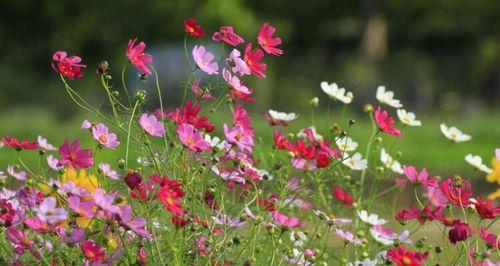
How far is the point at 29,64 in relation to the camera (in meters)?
21.4

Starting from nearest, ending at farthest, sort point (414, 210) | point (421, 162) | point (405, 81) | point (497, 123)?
1. point (414, 210)
2. point (421, 162)
3. point (497, 123)
4. point (405, 81)

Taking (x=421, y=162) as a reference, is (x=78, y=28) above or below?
below

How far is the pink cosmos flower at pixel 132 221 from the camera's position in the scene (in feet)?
5.97

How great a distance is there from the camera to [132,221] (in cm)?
185

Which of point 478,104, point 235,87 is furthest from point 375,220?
point 478,104

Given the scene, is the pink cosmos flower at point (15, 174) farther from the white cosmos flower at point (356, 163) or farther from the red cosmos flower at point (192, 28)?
the white cosmos flower at point (356, 163)

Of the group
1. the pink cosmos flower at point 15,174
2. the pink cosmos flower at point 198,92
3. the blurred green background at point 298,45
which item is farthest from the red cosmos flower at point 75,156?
the blurred green background at point 298,45

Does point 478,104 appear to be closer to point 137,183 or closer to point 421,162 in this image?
point 421,162

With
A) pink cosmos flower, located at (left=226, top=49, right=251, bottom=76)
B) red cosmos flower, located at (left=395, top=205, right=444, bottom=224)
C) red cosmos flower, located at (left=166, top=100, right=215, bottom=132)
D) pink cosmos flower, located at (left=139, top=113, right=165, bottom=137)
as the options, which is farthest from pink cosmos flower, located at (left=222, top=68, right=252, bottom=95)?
red cosmos flower, located at (left=395, top=205, right=444, bottom=224)

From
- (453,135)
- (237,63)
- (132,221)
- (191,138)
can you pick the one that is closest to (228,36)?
(237,63)

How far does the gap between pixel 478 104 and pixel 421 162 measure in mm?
13287

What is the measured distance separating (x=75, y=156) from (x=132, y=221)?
0.32 m

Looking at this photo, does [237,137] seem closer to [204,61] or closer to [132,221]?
[204,61]

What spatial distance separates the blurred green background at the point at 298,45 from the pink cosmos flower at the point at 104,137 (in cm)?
1144
